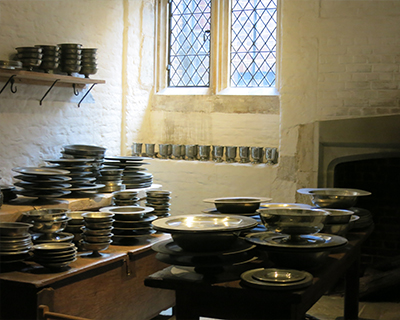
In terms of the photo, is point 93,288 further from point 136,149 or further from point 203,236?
point 136,149

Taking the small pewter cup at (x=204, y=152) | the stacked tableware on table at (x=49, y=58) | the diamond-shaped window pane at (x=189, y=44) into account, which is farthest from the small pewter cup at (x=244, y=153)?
the stacked tableware on table at (x=49, y=58)

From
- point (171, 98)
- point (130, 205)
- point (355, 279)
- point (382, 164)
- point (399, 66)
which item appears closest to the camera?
point (355, 279)

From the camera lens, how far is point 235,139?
5.94 metres

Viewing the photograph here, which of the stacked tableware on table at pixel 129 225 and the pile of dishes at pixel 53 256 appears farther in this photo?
the stacked tableware on table at pixel 129 225

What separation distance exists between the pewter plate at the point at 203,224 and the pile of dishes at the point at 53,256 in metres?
0.86

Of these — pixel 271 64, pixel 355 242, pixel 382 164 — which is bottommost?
pixel 355 242

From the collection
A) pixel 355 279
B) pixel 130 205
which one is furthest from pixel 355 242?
pixel 130 205

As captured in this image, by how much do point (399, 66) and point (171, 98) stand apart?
8.78 ft

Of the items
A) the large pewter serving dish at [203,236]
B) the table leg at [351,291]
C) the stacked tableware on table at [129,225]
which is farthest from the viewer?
the stacked tableware on table at [129,225]

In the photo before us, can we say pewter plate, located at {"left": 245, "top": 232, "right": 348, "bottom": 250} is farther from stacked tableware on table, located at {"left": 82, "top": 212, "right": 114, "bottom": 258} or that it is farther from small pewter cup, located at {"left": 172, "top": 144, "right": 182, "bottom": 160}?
small pewter cup, located at {"left": 172, "top": 144, "right": 182, "bottom": 160}

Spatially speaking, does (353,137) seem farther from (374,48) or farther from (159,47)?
(159,47)

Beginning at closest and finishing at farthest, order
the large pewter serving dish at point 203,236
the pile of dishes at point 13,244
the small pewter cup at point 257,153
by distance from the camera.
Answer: the large pewter serving dish at point 203,236
the pile of dishes at point 13,244
the small pewter cup at point 257,153

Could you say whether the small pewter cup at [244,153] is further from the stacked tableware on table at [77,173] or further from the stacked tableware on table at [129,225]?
the stacked tableware on table at [129,225]

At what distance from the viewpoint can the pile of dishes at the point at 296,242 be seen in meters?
2.20
